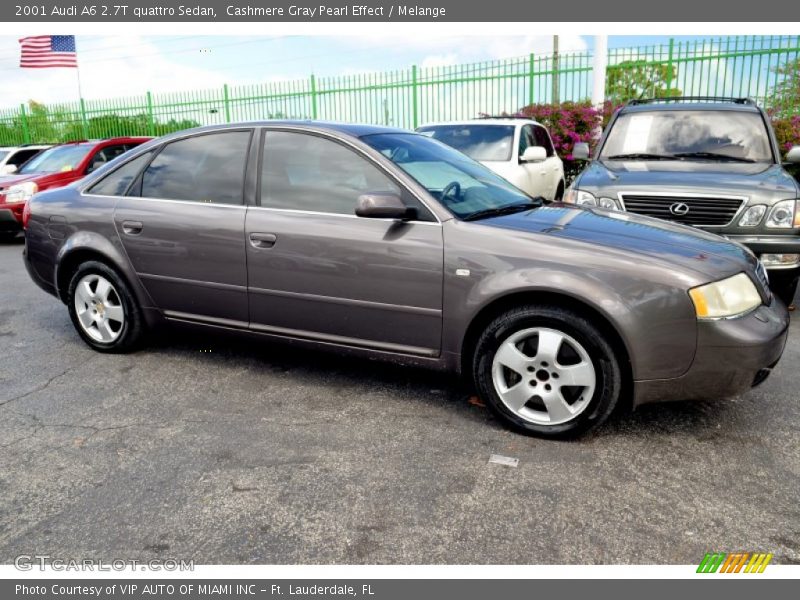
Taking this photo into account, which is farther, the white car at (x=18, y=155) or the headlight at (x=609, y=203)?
the white car at (x=18, y=155)

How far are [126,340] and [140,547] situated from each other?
2376 mm

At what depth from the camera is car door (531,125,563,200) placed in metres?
9.15

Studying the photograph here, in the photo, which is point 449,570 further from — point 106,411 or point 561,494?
point 106,411

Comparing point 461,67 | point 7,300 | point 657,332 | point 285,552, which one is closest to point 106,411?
point 285,552

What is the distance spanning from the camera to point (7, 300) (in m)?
6.34

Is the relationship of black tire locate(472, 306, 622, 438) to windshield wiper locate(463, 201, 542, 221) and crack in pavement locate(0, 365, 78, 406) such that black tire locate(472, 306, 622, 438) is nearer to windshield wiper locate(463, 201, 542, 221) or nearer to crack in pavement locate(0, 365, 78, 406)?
windshield wiper locate(463, 201, 542, 221)

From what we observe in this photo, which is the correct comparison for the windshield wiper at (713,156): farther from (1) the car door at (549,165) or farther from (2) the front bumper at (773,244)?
(1) the car door at (549,165)

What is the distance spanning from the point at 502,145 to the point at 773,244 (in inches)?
160

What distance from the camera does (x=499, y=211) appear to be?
12.0 ft

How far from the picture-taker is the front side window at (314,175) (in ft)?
11.9

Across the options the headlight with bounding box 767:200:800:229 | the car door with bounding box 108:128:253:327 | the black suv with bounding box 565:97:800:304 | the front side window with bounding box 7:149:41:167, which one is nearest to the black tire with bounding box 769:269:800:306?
the black suv with bounding box 565:97:800:304

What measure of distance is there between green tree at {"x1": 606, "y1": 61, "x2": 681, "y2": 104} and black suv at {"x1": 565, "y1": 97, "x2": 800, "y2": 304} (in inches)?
230

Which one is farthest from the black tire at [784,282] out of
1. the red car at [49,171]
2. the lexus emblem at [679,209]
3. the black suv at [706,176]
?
the red car at [49,171]

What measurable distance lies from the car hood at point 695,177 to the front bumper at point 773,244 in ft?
1.12
